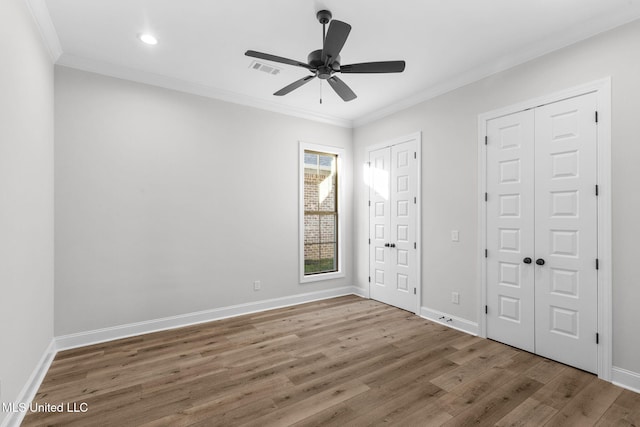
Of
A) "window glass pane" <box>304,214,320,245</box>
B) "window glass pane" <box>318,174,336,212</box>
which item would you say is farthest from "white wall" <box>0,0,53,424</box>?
"window glass pane" <box>318,174,336,212</box>

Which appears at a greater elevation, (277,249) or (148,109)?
(148,109)

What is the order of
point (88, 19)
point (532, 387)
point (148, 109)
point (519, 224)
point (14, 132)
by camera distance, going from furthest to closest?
point (148, 109)
point (519, 224)
point (88, 19)
point (532, 387)
point (14, 132)

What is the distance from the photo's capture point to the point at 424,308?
13.3ft

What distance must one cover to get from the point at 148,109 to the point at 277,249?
2.43 meters

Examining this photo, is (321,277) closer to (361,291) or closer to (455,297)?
(361,291)

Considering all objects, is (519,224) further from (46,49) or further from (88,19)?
(46,49)

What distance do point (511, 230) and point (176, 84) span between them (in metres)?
4.19

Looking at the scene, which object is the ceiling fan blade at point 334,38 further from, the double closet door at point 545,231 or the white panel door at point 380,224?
A: the white panel door at point 380,224

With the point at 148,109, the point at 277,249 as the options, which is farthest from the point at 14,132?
the point at 277,249

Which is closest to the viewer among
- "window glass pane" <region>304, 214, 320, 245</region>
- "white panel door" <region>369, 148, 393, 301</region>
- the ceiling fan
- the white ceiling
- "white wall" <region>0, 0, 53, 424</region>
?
"white wall" <region>0, 0, 53, 424</region>

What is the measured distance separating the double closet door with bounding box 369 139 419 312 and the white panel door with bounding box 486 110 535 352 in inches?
40.5

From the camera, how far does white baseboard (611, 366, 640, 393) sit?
235 cm

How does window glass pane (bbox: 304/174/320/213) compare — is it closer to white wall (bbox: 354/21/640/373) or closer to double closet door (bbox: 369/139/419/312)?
white wall (bbox: 354/21/640/373)

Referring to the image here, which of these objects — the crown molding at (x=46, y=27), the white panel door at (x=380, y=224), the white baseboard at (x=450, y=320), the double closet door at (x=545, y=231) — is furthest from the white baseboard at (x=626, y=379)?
the crown molding at (x=46, y=27)
